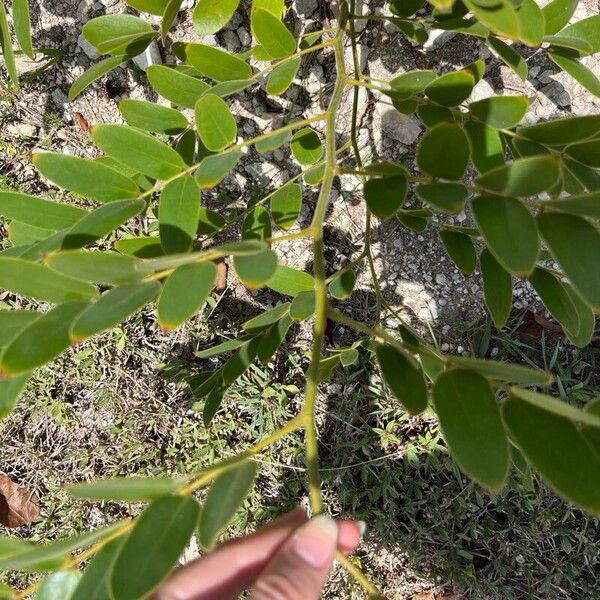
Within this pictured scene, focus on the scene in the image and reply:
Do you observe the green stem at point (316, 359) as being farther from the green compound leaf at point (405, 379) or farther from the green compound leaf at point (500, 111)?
the green compound leaf at point (500, 111)

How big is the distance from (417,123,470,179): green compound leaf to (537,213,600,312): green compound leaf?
128mm

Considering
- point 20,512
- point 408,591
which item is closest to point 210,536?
point 408,591

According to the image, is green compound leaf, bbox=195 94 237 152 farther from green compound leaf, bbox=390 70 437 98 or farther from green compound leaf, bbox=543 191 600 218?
green compound leaf, bbox=543 191 600 218

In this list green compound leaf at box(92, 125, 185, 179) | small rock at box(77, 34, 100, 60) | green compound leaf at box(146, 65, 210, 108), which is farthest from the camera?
small rock at box(77, 34, 100, 60)

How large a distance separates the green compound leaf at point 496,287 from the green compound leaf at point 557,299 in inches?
2.0

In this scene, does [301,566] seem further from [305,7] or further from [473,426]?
[305,7]

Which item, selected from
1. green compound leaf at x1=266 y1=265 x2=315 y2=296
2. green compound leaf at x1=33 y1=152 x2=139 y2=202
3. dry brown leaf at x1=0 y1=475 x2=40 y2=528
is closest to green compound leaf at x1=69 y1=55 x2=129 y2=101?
green compound leaf at x1=33 y1=152 x2=139 y2=202

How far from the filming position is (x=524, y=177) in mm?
739

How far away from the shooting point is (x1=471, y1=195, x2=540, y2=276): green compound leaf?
2.56ft

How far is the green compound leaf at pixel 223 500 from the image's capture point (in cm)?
72

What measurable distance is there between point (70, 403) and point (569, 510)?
1481 millimetres

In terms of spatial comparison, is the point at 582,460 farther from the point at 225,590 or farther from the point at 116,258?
the point at 225,590

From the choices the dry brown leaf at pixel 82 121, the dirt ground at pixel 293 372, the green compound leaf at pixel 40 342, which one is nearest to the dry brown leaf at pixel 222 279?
the dirt ground at pixel 293 372

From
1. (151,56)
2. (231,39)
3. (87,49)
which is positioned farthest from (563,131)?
(87,49)
